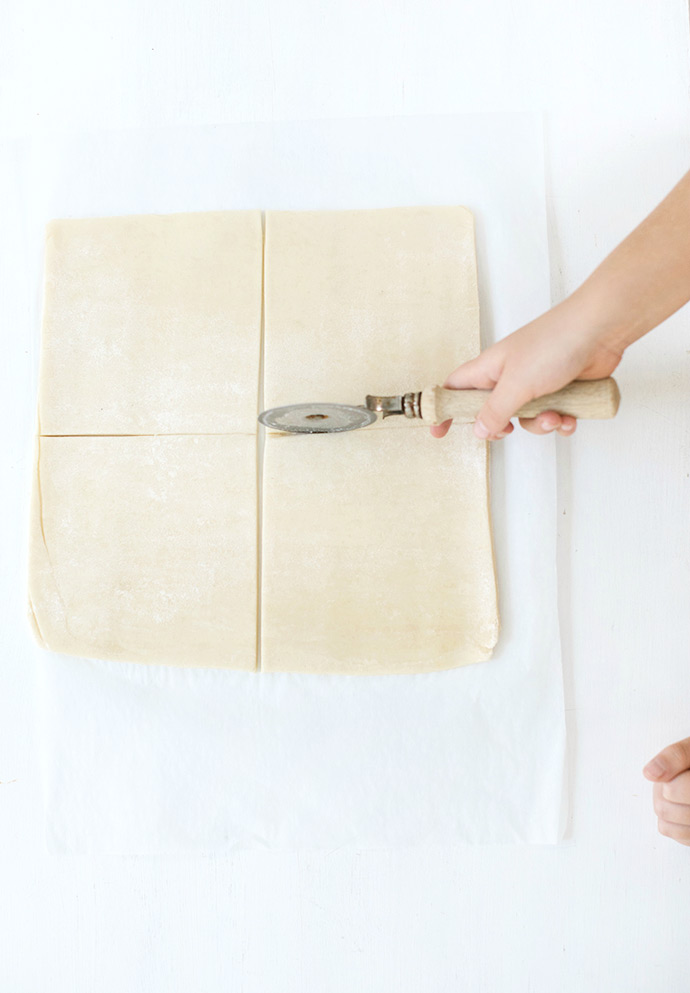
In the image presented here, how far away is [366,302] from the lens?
1188 mm

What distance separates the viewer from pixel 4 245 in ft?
4.19

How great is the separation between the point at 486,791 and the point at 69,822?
0.70m

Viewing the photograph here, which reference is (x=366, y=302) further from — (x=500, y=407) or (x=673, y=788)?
(x=673, y=788)

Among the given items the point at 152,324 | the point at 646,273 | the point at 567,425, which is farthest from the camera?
the point at 152,324

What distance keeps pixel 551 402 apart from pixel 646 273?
0.69ft

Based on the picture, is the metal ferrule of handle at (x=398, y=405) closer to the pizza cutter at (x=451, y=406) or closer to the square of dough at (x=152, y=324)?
the pizza cutter at (x=451, y=406)

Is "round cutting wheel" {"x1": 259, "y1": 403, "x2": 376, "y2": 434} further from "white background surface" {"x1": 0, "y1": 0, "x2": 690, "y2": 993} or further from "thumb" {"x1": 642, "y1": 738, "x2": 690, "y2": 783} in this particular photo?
"thumb" {"x1": 642, "y1": 738, "x2": 690, "y2": 783}

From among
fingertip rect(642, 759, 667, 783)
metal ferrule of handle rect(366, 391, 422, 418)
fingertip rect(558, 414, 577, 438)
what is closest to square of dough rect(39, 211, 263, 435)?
metal ferrule of handle rect(366, 391, 422, 418)

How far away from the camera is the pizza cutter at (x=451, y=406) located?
3.25ft

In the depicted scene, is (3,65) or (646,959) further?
(3,65)

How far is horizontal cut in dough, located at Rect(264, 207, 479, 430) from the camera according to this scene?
3.85 feet

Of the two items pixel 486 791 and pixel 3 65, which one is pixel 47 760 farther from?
pixel 3 65

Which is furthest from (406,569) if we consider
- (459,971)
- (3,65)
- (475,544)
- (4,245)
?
(3,65)

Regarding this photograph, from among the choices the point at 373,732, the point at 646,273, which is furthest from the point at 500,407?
the point at 373,732
